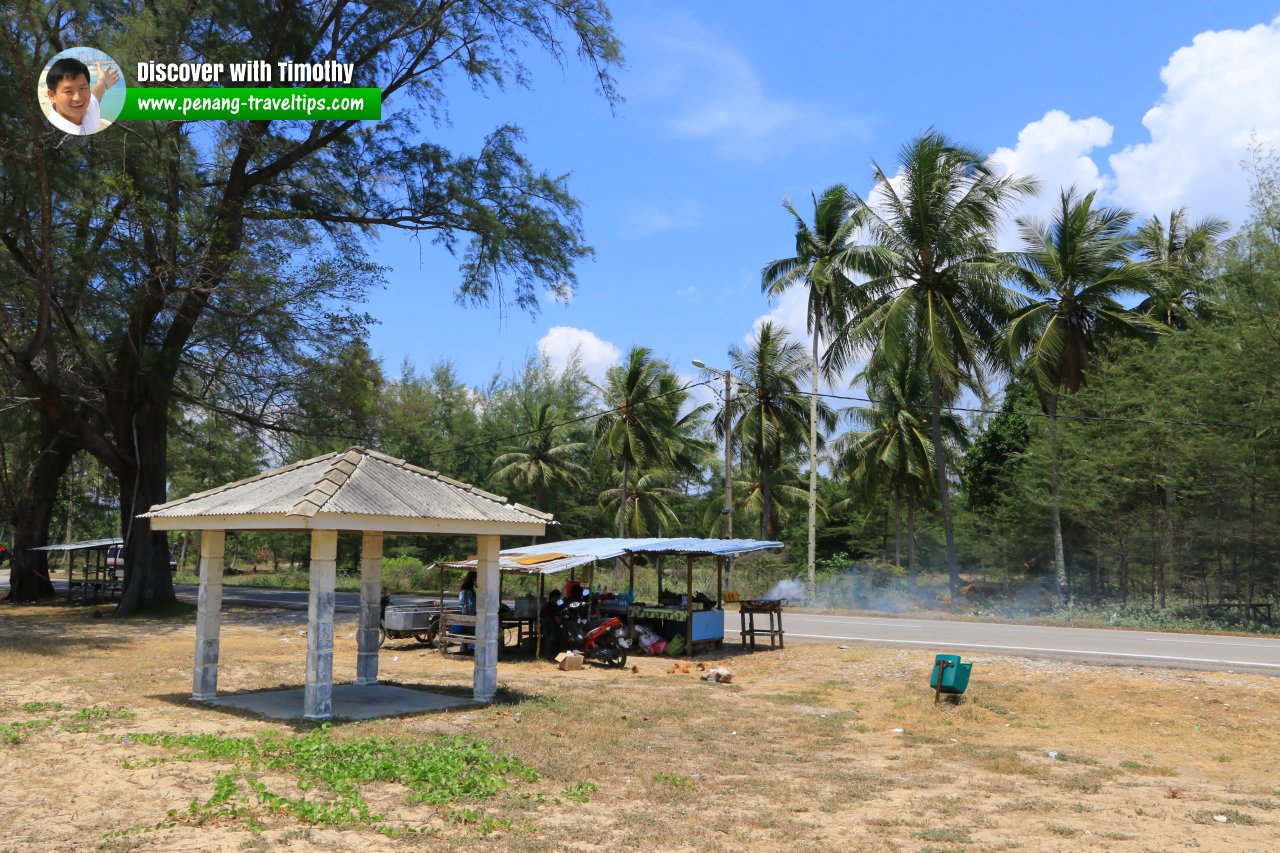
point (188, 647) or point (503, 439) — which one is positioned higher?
point (503, 439)

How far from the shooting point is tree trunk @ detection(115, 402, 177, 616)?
1049 inches

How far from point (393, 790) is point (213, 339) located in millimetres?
20124

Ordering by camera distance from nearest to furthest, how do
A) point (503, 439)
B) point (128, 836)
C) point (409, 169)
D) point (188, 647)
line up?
point (128, 836), point (188, 647), point (409, 169), point (503, 439)

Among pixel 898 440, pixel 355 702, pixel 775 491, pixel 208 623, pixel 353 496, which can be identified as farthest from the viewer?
pixel 775 491

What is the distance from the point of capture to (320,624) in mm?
11117

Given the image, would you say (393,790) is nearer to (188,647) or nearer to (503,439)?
(188,647)

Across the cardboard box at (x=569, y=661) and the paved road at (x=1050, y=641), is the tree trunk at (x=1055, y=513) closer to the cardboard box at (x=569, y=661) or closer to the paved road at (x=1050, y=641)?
the paved road at (x=1050, y=641)

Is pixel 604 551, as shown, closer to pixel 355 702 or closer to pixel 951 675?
pixel 355 702

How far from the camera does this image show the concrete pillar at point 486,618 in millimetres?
12688

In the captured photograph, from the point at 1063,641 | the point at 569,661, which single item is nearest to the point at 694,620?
the point at 569,661

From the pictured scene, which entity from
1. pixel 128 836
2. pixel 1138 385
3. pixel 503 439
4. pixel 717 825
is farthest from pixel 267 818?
pixel 503 439

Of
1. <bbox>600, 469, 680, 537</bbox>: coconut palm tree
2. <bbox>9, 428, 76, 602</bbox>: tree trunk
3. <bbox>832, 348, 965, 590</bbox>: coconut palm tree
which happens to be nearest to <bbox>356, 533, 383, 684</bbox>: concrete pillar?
<bbox>9, 428, 76, 602</bbox>: tree trunk

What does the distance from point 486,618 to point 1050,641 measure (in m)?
13.9

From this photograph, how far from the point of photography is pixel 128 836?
662 centimetres
